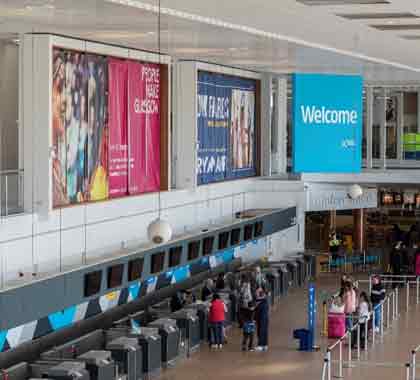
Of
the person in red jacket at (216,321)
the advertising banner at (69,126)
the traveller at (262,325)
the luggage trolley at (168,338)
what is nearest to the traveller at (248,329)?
the traveller at (262,325)

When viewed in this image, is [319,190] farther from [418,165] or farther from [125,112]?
[125,112]

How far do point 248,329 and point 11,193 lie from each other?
4.79 meters

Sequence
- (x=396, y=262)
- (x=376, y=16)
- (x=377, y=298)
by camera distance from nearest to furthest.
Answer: (x=376, y=16) → (x=377, y=298) → (x=396, y=262)

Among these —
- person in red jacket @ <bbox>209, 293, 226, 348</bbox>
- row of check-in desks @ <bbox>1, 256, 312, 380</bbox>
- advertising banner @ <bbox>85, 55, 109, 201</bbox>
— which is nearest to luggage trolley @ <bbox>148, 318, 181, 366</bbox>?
row of check-in desks @ <bbox>1, 256, 312, 380</bbox>

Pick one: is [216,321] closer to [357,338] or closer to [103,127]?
[357,338]

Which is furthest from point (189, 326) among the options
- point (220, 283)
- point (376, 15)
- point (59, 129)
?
point (376, 15)

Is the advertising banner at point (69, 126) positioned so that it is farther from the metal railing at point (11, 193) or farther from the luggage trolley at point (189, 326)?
the luggage trolley at point (189, 326)

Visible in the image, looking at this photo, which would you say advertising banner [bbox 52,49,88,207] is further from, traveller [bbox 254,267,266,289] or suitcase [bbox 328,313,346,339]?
traveller [bbox 254,267,266,289]

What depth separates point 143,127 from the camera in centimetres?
2112

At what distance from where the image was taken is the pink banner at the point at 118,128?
64.2 feet

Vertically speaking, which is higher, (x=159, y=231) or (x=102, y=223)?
(x=159, y=231)

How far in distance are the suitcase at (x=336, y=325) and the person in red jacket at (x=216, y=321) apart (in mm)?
2034

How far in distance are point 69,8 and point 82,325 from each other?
23.9ft

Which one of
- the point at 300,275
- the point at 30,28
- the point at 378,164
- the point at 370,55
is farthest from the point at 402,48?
the point at 378,164
